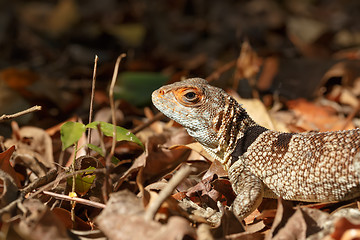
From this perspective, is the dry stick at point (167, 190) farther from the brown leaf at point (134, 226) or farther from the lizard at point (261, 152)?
the lizard at point (261, 152)

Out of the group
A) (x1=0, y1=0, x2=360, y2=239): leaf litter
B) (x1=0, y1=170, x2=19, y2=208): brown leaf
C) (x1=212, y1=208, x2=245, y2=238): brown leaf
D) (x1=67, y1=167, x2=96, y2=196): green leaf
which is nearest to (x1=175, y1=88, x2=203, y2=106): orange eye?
(x1=0, y1=0, x2=360, y2=239): leaf litter

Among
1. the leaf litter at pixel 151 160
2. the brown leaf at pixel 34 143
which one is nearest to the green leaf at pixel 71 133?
the leaf litter at pixel 151 160

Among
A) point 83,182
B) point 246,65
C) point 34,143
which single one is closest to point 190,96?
point 83,182

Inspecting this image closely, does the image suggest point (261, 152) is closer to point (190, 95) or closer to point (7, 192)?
point (190, 95)

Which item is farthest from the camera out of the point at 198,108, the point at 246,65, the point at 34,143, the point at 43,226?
the point at 246,65

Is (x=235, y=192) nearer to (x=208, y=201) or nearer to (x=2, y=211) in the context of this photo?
(x=208, y=201)

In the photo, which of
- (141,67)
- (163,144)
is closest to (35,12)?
(141,67)
